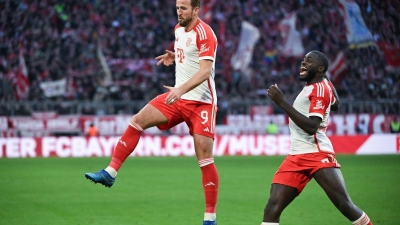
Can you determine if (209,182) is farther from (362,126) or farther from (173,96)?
(362,126)

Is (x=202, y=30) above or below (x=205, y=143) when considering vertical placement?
above

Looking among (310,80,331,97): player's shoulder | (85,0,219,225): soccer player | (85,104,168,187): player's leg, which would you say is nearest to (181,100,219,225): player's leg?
(85,0,219,225): soccer player

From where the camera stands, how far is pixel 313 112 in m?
6.45

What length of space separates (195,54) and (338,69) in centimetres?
2335

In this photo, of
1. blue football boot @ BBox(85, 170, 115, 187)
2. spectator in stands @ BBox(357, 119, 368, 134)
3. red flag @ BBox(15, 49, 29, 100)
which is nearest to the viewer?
blue football boot @ BBox(85, 170, 115, 187)

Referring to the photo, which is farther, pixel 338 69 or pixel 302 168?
pixel 338 69

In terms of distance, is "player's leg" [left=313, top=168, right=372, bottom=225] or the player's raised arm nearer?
the player's raised arm

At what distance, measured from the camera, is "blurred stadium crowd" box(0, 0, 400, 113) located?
27812 millimetres

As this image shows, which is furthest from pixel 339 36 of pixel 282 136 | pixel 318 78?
pixel 318 78

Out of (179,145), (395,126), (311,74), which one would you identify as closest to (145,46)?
(179,145)

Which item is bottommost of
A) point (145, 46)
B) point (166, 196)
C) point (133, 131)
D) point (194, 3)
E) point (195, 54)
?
point (166, 196)

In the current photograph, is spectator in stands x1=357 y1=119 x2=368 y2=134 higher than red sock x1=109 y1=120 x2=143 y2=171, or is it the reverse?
red sock x1=109 y1=120 x2=143 y2=171

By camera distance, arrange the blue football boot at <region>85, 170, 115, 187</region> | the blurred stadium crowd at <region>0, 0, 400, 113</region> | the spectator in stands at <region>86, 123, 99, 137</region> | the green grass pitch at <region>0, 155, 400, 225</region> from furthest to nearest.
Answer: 1. the blurred stadium crowd at <region>0, 0, 400, 113</region>
2. the spectator in stands at <region>86, 123, 99, 137</region>
3. the green grass pitch at <region>0, 155, 400, 225</region>
4. the blue football boot at <region>85, 170, 115, 187</region>

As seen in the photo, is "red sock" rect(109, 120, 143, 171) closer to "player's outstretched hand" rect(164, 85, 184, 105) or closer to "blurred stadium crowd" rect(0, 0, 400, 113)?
"player's outstretched hand" rect(164, 85, 184, 105)
